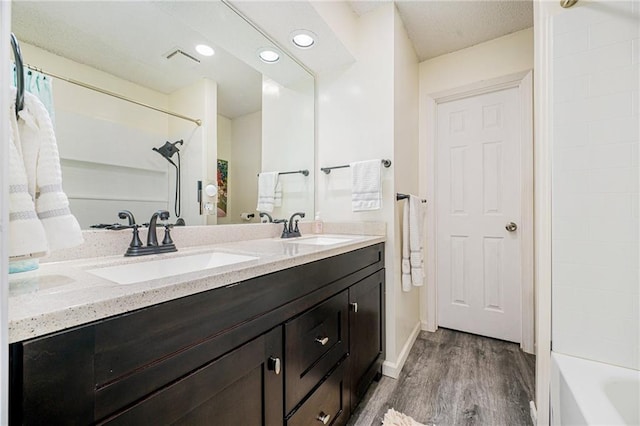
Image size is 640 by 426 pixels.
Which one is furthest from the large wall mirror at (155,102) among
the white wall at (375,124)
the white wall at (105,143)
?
the white wall at (375,124)

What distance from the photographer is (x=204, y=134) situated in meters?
1.41

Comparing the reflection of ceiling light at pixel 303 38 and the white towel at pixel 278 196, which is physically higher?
the reflection of ceiling light at pixel 303 38

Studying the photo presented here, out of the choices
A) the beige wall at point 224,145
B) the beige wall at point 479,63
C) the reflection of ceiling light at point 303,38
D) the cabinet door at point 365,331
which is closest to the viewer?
the cabinet door at point 365,331

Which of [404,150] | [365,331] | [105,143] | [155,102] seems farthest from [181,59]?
[365,331]

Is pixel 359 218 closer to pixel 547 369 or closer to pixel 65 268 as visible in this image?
pixel 547 369

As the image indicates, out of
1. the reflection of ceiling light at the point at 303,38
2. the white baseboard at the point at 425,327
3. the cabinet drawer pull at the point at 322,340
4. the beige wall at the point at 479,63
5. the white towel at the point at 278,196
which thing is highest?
the beige wall at the point at 479,63

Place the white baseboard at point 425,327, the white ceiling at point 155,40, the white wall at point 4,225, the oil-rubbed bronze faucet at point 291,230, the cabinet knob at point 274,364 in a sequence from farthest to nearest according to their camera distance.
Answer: the white baseboard at point 425,327, the oil-rubbed bronze faucet at point 291,230, the white ceiling at point 155,40, the cabinet knob at point 274,364, the white wall at point 4,225

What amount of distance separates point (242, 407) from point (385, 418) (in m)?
0.96

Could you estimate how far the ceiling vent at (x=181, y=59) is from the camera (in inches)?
50.6

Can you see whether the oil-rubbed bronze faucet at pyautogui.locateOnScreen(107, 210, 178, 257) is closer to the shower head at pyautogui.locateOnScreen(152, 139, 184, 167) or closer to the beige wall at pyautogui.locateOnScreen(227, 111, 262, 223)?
the shower head at pyautogui.locateOnScreen(152, 139, 184, 167)

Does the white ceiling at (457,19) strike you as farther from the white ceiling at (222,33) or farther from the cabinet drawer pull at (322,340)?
the cabinet drawer pull at (322,340)

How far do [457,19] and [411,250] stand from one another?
1.65 metres

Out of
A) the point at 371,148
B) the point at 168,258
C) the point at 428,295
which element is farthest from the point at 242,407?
the point at 428,295

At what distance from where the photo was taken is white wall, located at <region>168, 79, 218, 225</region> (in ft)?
4.19
